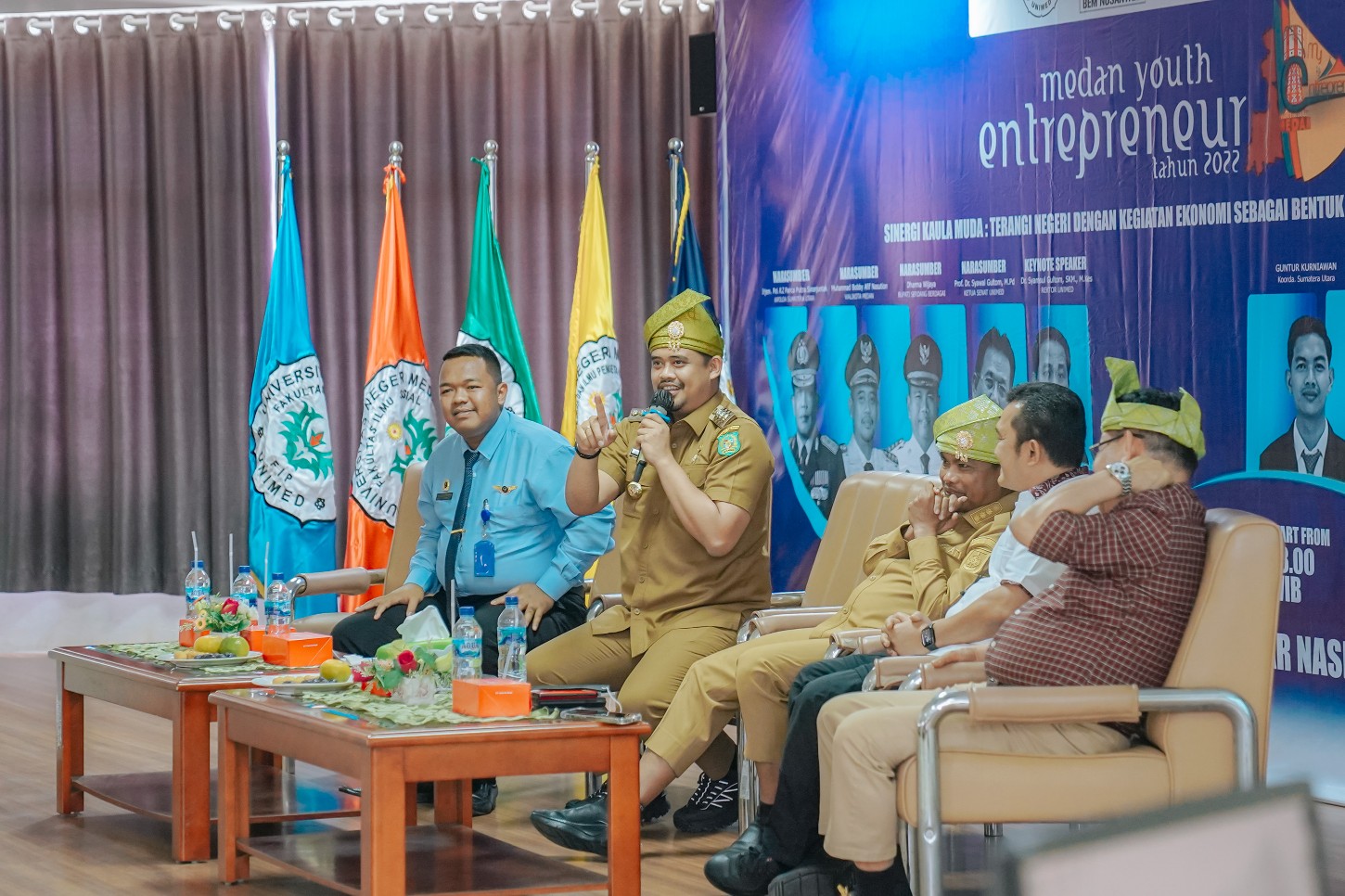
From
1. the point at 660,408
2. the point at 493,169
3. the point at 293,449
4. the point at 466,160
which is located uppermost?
the point at 466,160

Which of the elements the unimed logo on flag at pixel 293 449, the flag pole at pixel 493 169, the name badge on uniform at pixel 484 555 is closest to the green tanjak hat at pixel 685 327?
the name badge on uniform at pixel 484 555

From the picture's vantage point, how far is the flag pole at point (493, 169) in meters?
6.16

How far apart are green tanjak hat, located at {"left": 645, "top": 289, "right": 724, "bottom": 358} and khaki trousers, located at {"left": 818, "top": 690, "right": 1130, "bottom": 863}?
1349 mm

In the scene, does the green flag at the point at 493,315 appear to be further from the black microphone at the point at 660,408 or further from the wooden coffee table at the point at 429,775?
the wooden coffee table at the point at 429,775

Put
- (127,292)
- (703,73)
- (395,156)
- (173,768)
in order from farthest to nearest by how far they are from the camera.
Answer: (127,292) → (395,156) → (703,73) → (173,768)

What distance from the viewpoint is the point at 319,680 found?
137 inches

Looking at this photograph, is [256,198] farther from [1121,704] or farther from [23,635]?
[1121,704]

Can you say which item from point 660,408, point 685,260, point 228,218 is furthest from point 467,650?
point 228,218

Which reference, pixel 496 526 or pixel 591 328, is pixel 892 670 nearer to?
pixel 496 526

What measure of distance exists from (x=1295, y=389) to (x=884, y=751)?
179cm

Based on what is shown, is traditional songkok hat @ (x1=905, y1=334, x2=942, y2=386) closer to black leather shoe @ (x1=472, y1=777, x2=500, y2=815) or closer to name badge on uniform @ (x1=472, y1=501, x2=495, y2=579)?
name badge on uniform @ (x1=472, y1=501, x2=495, y2=579)

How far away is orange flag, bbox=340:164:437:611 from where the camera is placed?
607 cm

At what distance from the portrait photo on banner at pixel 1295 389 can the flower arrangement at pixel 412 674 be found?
210 cm

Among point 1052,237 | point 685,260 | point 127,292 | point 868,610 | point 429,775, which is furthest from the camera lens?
point 127,292
